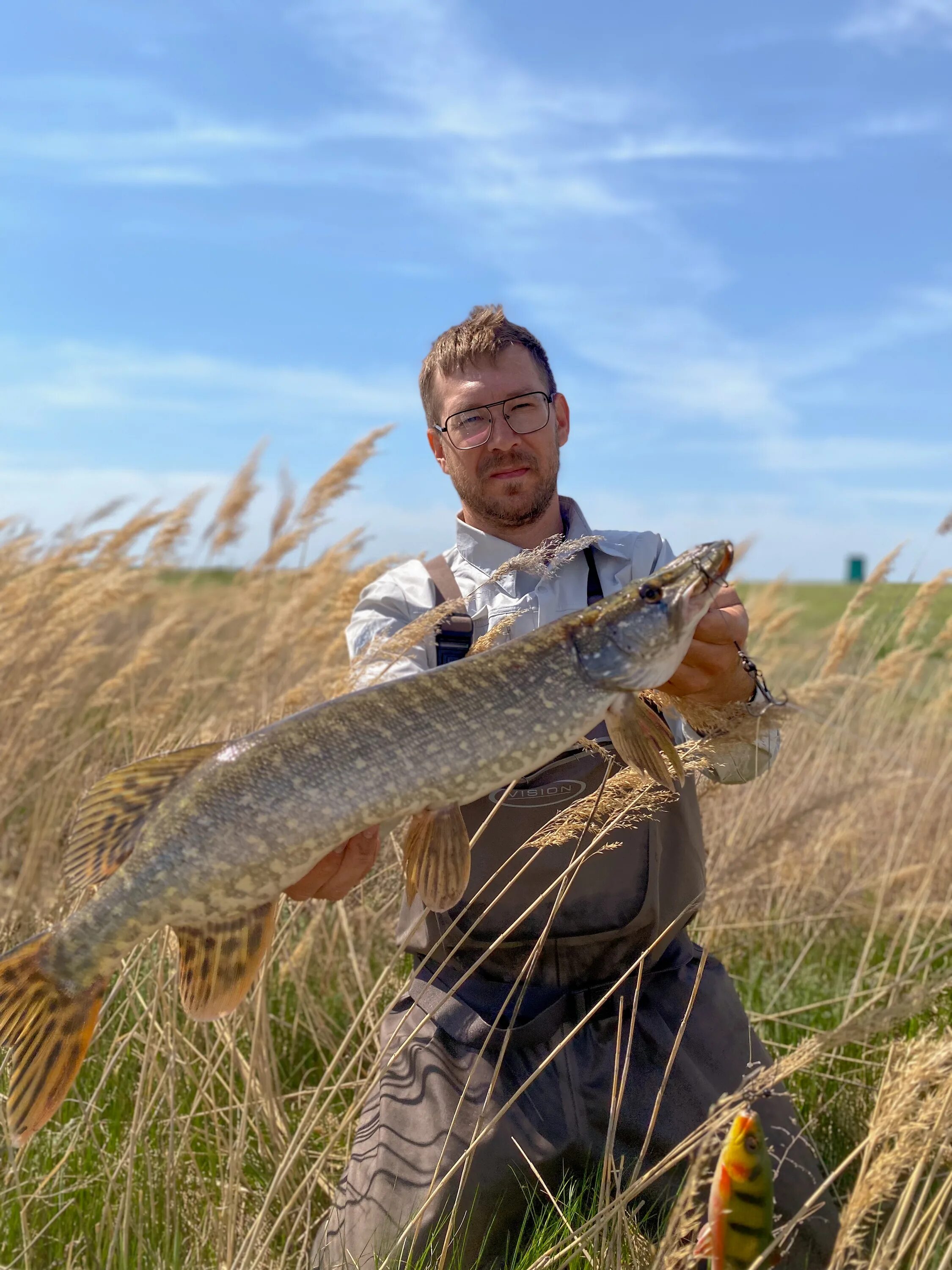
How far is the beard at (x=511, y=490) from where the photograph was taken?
3.02 m

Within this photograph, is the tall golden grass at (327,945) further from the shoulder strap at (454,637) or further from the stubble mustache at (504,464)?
the stubble mustache at (504,464)

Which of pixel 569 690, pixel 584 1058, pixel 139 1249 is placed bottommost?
pixel 139 1249

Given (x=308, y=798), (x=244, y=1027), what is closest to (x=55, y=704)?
(x=244, y=1027)

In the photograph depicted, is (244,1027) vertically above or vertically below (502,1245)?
above

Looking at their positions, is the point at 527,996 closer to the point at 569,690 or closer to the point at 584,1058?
the point at 584,1058

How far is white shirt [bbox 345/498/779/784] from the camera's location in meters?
2.97

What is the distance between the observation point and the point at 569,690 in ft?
6.02

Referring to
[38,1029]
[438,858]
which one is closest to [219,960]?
[38,1029]

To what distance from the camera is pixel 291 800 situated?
5.60 feet

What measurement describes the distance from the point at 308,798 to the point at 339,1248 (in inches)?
48.3

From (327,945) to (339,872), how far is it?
4.74 feet

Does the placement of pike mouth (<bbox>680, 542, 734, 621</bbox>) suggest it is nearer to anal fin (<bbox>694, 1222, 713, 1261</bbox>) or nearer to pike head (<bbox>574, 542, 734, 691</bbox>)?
pike head (<bbox>574, 542, 734, 691</bbox>)

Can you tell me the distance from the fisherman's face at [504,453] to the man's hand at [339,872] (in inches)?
48.9

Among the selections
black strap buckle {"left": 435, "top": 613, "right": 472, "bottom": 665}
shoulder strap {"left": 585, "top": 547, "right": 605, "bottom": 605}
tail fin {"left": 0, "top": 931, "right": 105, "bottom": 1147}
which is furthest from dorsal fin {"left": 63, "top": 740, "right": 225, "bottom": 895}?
shoulder strap {"left": 585, "top": 547, "right": 605, "bottom": 605}
